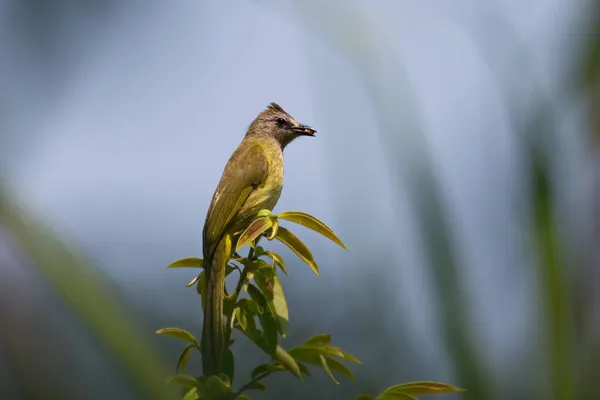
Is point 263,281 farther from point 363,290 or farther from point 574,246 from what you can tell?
point 574,246

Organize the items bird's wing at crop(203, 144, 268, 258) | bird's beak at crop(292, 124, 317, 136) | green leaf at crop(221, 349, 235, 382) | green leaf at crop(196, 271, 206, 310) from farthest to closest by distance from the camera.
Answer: bird's beak at crop(292, 124, 317, 136) < bird's wing at crop(203, 144, 268, 258) < green leaf at crop(196, 271, 206, 310) < green leaf at crop(221, 349, 235, 382)

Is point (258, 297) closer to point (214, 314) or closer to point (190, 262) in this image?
point (214, 314)

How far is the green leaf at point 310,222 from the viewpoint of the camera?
68.2 inches

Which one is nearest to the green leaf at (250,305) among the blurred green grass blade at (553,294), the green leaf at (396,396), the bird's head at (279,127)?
the green leaf at (396,396)

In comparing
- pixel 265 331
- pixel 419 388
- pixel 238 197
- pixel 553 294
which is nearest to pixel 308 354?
pixel 265 331

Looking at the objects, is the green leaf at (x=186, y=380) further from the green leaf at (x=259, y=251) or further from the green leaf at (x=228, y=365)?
the green leaf at (x=259, y=251)

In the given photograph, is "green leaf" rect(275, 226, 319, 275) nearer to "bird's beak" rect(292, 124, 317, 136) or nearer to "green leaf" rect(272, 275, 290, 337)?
"green leaf" rect(272, 275, 290, 337)

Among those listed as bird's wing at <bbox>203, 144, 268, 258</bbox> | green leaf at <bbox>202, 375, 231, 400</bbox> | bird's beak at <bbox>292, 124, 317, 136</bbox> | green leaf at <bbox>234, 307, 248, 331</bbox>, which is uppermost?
bird's beak at <bbox>292, 124, 317, 136</bbox>

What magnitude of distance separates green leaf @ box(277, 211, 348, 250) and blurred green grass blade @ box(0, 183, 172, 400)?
2.40 feet

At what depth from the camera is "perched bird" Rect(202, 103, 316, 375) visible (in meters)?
1.62

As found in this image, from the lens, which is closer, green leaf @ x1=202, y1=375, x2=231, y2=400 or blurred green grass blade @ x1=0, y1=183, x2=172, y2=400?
blurred green grass blade @ x1=0, y1=183, x2=172, y2=400

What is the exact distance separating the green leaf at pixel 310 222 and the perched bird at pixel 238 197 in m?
0.23

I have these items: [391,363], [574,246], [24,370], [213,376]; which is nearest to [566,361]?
[574,246]

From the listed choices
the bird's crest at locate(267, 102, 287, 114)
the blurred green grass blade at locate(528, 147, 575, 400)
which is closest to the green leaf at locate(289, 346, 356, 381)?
the blurred green grass blade at locate(528, 147, 575, 400)
